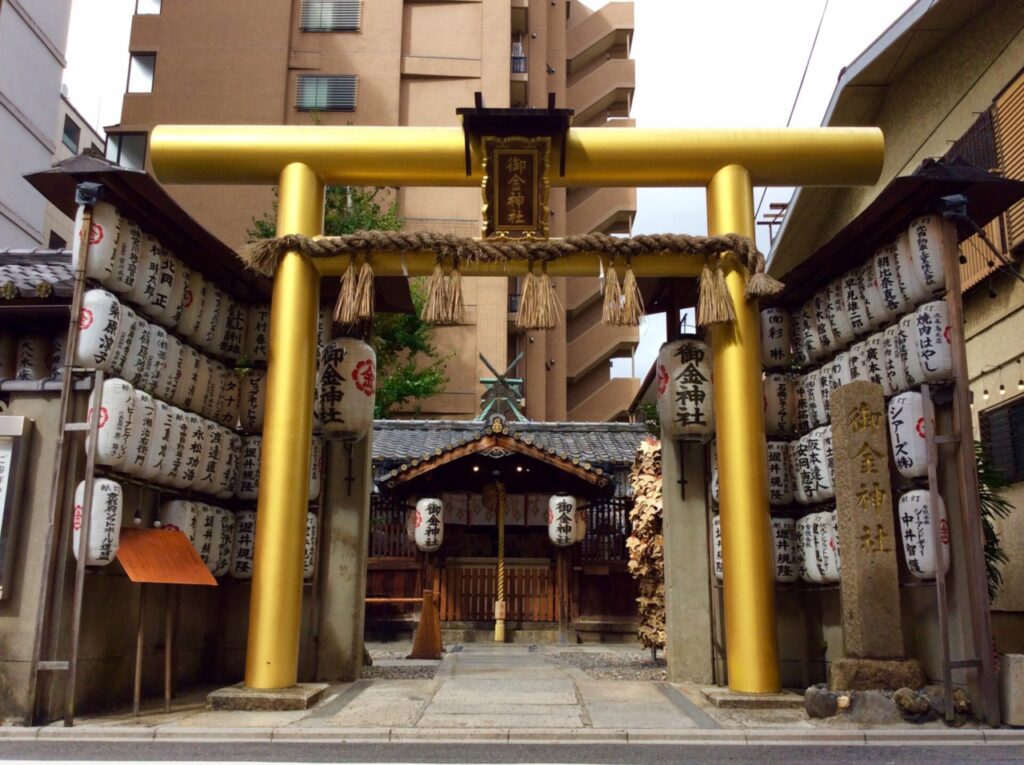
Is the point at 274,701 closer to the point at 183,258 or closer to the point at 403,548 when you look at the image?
the point at 183,258

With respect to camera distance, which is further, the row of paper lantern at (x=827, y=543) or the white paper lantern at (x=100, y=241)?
the white paper lantern at (x=100, y=241)

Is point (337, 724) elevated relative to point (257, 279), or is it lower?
lower

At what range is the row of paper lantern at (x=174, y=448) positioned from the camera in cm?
873

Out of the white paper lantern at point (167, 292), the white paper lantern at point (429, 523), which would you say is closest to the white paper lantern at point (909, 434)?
the white paper lantern at point (167, 292)

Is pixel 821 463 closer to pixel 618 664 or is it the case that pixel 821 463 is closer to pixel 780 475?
A: pixel 780 475

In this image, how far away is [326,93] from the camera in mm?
33375

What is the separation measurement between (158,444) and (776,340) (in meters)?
7.41

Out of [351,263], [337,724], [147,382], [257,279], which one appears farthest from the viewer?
[257,279]

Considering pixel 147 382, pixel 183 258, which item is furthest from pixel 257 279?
pixel 147 382

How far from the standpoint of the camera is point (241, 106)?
32.7m

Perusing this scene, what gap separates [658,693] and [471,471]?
10323 mm

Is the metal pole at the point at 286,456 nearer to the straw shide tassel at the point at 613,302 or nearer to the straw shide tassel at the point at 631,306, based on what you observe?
the straw shide tassel at the point at 613,302

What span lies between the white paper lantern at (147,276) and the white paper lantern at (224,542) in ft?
8.77

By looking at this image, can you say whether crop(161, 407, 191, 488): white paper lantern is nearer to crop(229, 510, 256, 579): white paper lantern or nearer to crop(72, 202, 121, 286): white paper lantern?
crop(229, 510, 256, 579): white paper lantern
